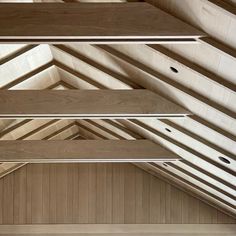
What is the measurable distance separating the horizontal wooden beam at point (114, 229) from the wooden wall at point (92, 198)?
81mm

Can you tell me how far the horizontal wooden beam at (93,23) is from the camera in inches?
130

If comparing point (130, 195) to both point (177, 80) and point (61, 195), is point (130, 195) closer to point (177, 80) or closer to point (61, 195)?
point (61, 195)

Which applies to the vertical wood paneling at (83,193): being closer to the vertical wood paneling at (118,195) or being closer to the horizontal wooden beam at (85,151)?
the vertical wood paneling at (118,195)

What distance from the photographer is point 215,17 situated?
3059 millimetres

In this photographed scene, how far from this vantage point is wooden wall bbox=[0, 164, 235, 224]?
9.50m

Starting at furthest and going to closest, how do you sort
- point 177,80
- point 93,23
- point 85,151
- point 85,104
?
1. point 85,151
2. point 85,104
3. point 177,80
4. point 93,23

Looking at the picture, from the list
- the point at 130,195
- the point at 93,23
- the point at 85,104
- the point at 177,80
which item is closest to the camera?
the point at 93,23

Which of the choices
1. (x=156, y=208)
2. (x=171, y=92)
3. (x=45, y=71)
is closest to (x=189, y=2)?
(x=171, y=92)

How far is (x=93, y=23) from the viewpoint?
3383mm

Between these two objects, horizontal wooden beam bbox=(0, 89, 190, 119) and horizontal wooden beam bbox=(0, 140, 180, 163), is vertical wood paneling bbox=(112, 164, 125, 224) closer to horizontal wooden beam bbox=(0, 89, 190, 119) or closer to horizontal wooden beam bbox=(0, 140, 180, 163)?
horizontal wooden beam bbox=(0, 140, 180, 163)

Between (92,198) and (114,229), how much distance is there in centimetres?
60

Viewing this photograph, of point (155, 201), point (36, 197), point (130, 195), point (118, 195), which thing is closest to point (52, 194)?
point (36, 197)

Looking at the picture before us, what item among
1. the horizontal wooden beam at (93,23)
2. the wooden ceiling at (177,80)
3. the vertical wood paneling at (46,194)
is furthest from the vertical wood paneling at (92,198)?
the horizontal wooden beam at (93,23)

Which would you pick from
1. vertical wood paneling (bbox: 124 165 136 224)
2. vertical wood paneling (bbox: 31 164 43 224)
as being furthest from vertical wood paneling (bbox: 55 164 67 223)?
vertical wood paneling (bbox: 124 165 136 224)
